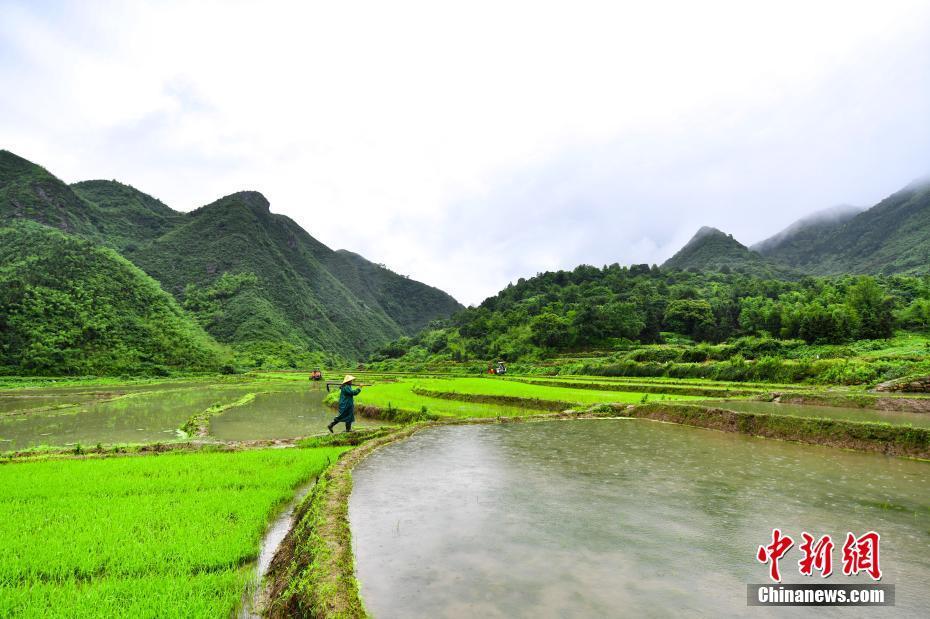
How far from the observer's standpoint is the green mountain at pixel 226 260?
82125mm

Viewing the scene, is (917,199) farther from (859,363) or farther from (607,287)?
(859,363)

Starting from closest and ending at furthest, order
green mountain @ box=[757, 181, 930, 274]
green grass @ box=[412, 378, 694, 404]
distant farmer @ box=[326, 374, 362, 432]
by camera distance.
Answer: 1. distant farmer @ box=[326, 374, 362, 432]
2. green grass @ box=[412, 378, 694, 404]
3. green mountain @ box=[757, 181, 930, 274]

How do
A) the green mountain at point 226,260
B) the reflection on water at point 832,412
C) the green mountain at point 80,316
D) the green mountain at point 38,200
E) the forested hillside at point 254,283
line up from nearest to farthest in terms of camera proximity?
the reflection on water at point 832,412 < the green mountain at point 80,316 < the green mountain at point 38,200 < the green mountain at point 226,260 < the forested hillside at point 254,283

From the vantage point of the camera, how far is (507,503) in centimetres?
632

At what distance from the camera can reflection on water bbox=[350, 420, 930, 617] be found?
3729 millimetres

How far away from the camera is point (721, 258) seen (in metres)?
117

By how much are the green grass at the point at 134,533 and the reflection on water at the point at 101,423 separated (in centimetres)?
579

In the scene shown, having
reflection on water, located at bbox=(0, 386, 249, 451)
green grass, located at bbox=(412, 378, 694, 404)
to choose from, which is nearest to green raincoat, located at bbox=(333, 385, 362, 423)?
reflection on water, located at bbox=(0, 386, 249, 451)

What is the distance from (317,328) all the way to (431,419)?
96.8 m

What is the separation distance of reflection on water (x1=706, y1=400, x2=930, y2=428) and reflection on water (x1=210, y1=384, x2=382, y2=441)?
1383cm

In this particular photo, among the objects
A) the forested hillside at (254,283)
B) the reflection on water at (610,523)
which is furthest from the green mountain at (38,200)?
the reflection on water at (610,523)

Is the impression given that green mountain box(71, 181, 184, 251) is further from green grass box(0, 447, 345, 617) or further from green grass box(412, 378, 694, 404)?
green grass box(0, 447, 345, 617)

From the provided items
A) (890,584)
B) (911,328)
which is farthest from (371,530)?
(911,328)

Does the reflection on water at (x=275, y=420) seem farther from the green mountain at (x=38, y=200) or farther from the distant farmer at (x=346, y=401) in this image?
the green mountain at (x=38, y=200)
